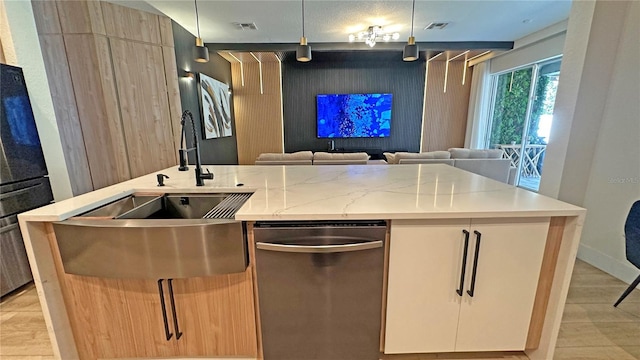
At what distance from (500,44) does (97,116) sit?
6.51m

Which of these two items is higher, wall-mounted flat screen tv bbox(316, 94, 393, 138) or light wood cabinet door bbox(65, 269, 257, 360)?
wall-mounted flat screen tv bbox(316, 94, 393, 138)

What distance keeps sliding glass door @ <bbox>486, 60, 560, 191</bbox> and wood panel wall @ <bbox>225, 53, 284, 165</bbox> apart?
15.7 feet

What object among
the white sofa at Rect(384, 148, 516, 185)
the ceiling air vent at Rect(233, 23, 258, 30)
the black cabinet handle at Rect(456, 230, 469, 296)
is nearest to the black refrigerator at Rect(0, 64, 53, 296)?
A: the ceiling air vent at Rect(233, 23, 258, 30)

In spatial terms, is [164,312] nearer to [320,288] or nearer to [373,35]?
[320,288]

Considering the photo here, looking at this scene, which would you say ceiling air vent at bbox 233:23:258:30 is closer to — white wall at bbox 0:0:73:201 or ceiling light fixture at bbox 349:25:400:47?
ceiling light fixture at bbox 349:25:400:47

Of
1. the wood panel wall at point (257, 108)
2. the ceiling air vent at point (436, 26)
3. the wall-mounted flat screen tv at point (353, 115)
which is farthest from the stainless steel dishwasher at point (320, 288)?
the wood panel wall at point (257, 108)

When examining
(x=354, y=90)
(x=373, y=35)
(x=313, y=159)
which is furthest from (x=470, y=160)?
(x=354, y=90)

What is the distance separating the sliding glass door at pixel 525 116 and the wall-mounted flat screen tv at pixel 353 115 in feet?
7.33

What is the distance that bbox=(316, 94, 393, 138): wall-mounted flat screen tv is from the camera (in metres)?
5.91

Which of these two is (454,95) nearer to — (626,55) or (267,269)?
(626,55)

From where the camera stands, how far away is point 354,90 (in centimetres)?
597

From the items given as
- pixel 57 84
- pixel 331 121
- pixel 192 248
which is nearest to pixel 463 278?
pixel 192 248

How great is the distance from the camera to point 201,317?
1.22m

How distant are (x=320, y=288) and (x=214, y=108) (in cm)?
451
